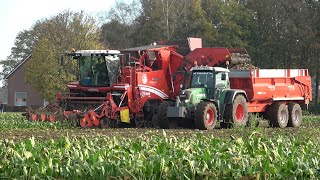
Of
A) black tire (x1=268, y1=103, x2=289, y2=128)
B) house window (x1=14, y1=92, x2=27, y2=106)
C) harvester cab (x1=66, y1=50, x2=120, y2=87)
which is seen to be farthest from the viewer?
house window (x1=14, y1=92, x2=27, y2=106)

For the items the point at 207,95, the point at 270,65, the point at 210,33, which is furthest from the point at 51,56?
the point at 207,95

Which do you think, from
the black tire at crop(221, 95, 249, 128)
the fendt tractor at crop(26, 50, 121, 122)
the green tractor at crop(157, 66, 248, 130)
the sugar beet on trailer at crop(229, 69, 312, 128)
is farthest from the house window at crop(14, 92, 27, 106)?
the black tire at crop(221, 95, 249, 128)

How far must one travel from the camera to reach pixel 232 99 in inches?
811

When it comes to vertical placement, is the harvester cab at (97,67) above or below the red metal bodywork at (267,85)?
above

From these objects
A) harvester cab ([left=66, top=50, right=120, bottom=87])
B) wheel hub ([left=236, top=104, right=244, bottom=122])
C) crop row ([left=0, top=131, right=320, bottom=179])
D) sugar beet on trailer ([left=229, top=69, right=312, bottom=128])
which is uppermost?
harvester cab ([left=66, top=50, right=120, bottom=87])

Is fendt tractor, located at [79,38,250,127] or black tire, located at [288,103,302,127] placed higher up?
fendt tractor, located at [79,38,250,127]

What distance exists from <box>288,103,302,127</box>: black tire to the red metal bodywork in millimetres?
268

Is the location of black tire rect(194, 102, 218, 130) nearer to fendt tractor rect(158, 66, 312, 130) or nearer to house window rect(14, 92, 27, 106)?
fendt tractor rect(158, 66, 312, 130)

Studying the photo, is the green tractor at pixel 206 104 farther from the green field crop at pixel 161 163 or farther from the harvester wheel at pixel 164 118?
the green field crop at pixel 161 163

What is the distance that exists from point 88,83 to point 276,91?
25.5 feet

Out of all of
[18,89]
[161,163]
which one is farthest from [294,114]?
[18,89]

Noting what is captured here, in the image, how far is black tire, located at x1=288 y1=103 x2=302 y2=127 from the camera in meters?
24.1

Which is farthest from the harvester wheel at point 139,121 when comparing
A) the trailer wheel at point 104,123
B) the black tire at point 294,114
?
the black tire at point 294,114

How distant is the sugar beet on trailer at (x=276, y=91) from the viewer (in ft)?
72.5
